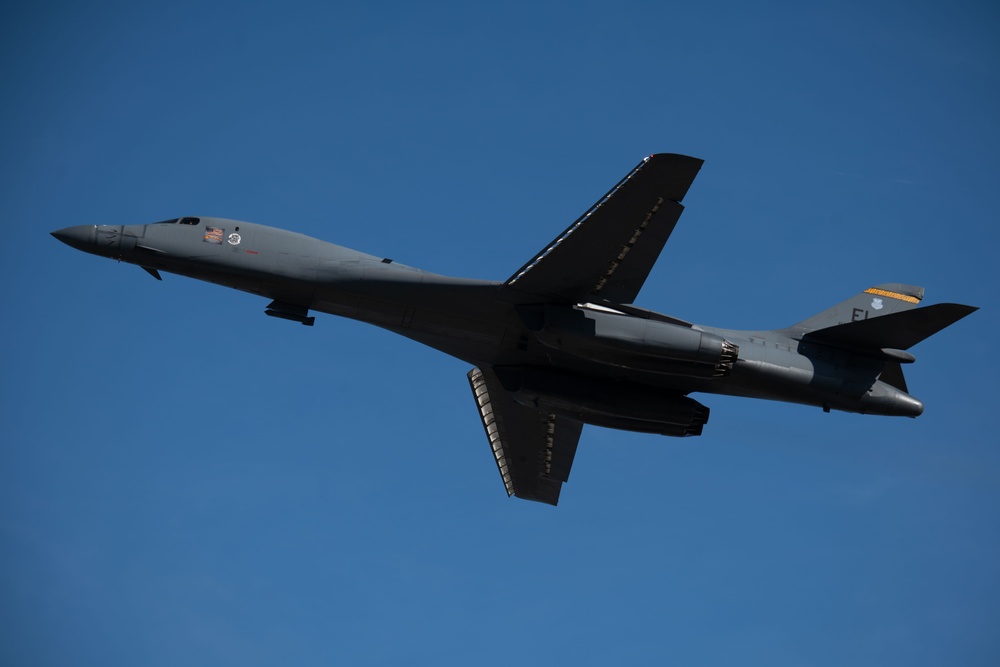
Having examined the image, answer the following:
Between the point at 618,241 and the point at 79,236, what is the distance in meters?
15.5

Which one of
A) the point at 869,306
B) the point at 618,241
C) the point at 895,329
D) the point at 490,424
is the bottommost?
the point at 490,424

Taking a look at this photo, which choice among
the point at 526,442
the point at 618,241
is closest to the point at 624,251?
the point at 618,241

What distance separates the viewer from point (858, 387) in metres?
31.5

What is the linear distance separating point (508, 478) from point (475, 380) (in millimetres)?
4252

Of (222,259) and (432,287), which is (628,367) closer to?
(432,287)

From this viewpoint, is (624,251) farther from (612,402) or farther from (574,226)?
(612,402)

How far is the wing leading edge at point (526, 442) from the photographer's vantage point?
36406 millimetres

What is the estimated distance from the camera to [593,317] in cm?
2928

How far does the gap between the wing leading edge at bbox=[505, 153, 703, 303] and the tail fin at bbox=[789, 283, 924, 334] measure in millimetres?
6265

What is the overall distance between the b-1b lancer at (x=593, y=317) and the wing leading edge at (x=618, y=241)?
0.04 metres

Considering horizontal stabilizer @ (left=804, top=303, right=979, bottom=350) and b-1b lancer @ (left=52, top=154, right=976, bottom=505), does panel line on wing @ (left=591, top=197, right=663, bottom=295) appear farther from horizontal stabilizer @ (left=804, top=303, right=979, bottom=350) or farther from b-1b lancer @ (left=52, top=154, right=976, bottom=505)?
horizontal stabilizer @ (left=804, top=303, right=979, bottom=350)

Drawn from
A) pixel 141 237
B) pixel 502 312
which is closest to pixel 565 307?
pixel 502 312

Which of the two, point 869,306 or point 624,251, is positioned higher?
point 869,306

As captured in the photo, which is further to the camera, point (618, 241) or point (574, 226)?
point (618, 241)
